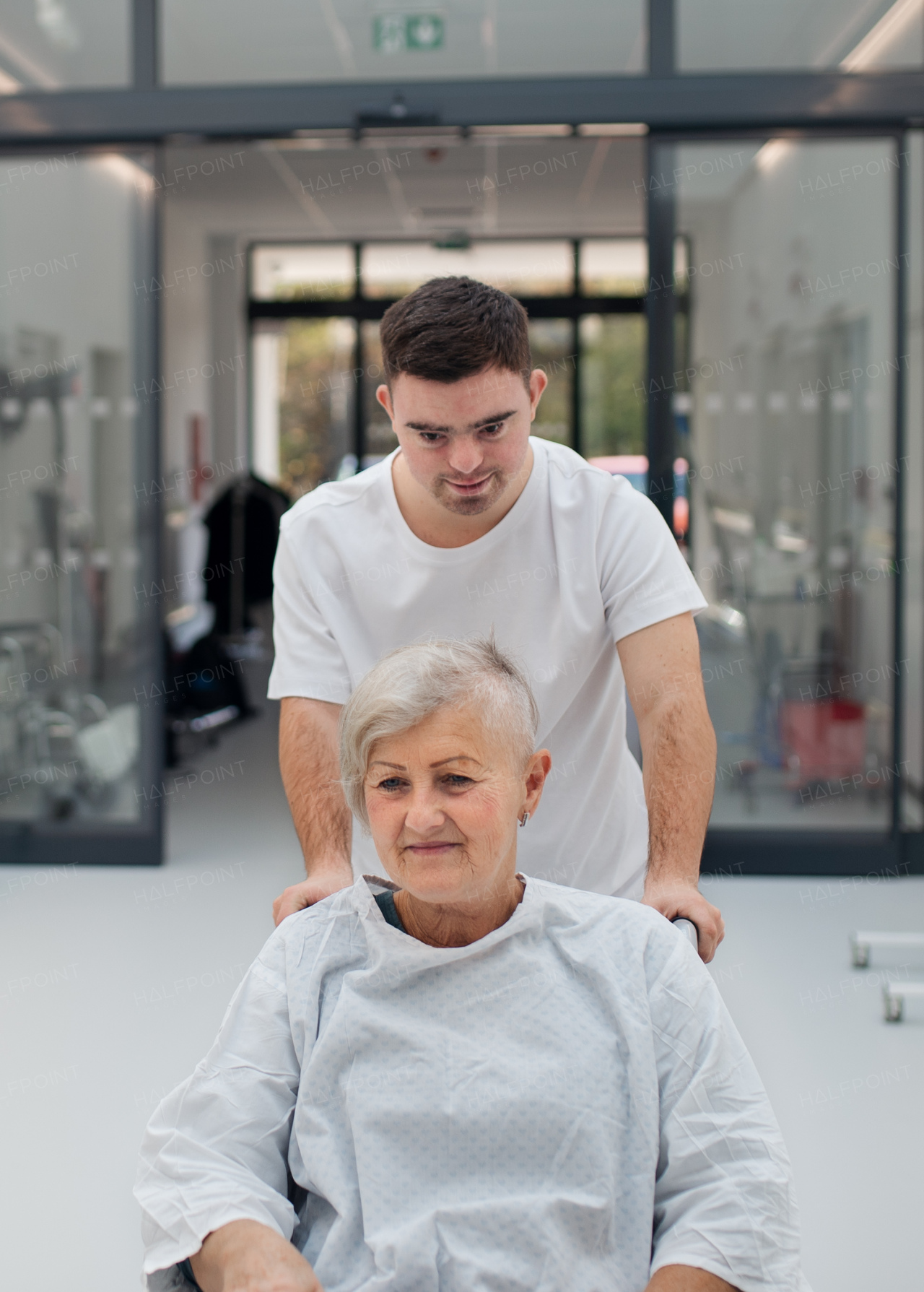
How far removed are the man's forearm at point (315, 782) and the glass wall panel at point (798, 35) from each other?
3688mm

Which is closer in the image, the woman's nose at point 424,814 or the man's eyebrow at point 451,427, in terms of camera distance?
the woman's nose at point 424,814

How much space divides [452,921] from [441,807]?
0.51 ft

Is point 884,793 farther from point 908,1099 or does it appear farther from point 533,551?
point 533,551

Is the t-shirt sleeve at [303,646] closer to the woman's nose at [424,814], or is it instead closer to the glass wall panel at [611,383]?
the woman's nose at [424,814]

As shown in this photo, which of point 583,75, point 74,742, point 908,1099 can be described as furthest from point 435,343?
point 74,742

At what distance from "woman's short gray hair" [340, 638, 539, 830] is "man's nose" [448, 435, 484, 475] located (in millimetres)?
243

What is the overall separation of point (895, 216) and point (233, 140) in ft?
8.18

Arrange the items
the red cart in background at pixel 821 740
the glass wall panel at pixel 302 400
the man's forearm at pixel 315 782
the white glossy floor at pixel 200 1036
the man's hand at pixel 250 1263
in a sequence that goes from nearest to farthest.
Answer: the man's hand at pixel 250 1263 < the man's forearm at pixel 315 782 < the white glossy floor at pixel 200 1036 < the red cart in background at pixel 821 740 < the glass wall panel at pixel 302 400

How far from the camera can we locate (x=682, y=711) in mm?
1735

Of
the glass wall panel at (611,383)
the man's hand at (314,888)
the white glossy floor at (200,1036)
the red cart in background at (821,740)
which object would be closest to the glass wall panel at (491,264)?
the glass wall panel at (611,383)

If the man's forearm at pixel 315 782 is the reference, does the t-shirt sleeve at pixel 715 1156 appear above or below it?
below

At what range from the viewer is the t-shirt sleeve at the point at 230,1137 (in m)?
1.29

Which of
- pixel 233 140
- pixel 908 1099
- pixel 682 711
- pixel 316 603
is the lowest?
pixel 908 1099

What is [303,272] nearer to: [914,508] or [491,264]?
[491,264]
